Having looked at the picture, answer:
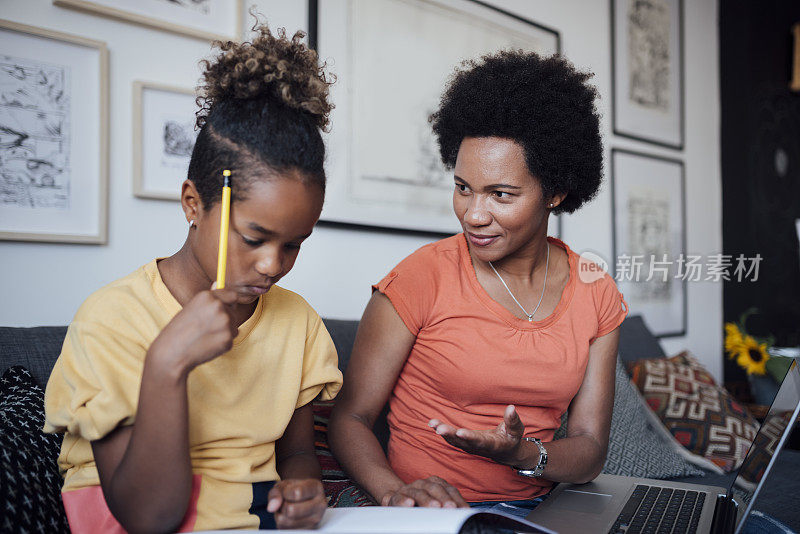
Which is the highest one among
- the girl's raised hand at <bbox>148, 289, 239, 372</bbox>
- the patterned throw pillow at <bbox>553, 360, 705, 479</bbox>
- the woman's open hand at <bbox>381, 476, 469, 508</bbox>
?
the girl's raised hand at <bbox>148, 289, 239, 372</bbox>

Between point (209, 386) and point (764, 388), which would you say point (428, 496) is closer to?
point (209, 386)

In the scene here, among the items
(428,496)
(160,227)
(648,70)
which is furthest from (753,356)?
(160,227)

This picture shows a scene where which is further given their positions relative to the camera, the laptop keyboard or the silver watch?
the silver watch

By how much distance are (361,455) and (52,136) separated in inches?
39.8

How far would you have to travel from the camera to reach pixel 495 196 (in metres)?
1.29

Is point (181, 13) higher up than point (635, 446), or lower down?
higher up

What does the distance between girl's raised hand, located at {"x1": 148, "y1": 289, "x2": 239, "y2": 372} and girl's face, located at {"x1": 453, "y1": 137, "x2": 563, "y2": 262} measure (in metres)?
0.64

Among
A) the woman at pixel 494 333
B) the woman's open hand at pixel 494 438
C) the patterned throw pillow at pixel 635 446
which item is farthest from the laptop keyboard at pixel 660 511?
the patterned throw pillow at pixel 635 446

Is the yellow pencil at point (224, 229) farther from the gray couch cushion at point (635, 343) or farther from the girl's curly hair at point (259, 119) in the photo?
the gray couch cushion at point (635, 343)

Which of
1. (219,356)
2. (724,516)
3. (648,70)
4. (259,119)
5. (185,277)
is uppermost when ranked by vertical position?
(648,70)

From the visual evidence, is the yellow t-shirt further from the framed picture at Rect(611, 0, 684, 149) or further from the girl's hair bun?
the framed picture at Rect(611, 0, 684, 149)

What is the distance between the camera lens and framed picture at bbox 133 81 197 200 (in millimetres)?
1566

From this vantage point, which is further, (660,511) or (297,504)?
(660,511)

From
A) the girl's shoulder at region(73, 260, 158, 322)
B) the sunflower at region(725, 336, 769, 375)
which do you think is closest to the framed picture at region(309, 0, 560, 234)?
the girl's shoulder at region(73, 260, 158, 322)
